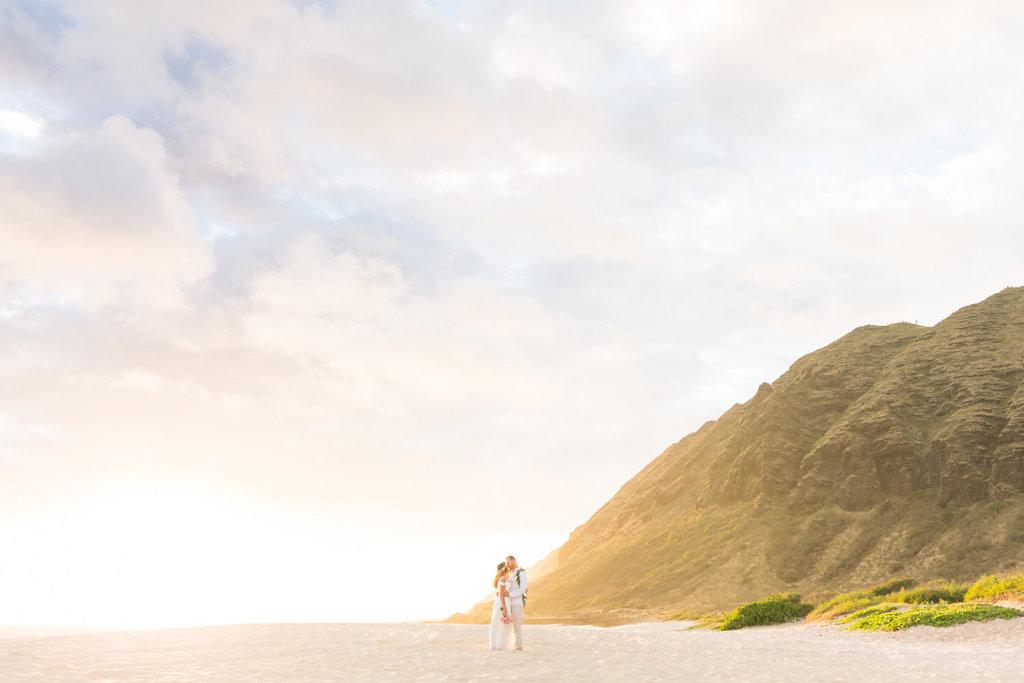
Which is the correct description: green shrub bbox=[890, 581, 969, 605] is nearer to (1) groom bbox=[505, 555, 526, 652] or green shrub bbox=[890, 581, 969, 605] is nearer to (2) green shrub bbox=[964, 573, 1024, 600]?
(2) green shrub bbox=[964, 573, 1024, 600]

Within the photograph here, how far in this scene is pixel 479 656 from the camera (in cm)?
1966

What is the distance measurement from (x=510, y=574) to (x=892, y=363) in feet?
340

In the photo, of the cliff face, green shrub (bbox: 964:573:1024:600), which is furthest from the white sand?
the cliff face

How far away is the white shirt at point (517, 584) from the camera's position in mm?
22266

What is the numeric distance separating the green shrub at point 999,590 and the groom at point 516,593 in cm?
2014

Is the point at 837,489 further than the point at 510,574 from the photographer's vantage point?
Yes

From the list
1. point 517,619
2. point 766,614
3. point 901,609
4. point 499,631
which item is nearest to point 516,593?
point 517,619

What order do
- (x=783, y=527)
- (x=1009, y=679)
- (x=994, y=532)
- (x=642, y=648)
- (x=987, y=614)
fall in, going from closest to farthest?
(x=1009, y=679) < (x=642, y=648) < (x=987, y=614) < (x=994, y=532) < (x=783, y=527)

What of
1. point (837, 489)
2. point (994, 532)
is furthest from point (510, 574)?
point (837, 489)

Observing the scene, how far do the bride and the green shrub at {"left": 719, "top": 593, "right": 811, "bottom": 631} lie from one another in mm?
19603

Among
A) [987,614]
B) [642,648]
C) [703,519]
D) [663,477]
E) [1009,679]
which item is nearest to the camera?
[1009,679]

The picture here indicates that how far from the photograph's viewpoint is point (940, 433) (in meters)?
94.8

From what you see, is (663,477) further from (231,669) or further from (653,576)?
(231,669)

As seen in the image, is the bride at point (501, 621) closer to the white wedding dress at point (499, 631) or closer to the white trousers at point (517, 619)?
the white wedding dress at point (499, 631)
